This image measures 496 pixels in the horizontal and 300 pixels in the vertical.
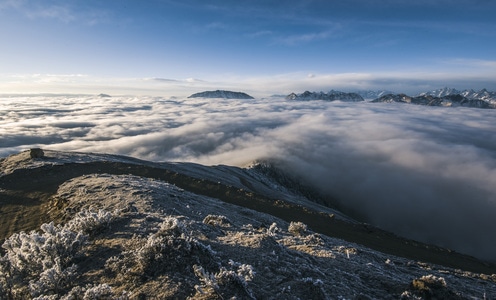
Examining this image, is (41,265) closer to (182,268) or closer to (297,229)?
(182,268)

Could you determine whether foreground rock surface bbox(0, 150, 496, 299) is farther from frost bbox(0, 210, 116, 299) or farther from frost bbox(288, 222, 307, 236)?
frost bbox(288, 222, 307, 236)

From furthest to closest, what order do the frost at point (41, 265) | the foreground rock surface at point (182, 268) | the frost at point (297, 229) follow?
the frost at point (297, 229), the frost at point (41, 265), the foreground rock surface at point (182, 268)

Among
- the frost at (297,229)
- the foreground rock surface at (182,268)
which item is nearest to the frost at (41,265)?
the foreground rock surface at (182,268)

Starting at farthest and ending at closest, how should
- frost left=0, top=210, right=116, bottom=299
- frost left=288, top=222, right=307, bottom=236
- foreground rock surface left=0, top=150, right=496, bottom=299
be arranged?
frost left=288, top=222, right=307, bottom=236, frost left=0, top=210, right=116, bottom=299, foreground rock surface left=0, top=150, right=496, bottom=299

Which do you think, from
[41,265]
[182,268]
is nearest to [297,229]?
[182,268]

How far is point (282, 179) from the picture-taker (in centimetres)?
11500

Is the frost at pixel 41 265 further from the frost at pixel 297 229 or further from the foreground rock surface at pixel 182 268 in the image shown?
the frost at pixel 297 229

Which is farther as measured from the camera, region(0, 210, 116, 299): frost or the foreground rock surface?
region(0, 210, 116, 299): frost

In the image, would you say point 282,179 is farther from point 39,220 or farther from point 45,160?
point 39,220

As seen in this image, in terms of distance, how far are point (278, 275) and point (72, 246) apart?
21.4ft

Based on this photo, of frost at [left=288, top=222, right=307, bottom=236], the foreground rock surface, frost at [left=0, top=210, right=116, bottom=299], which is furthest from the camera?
frost at [left=288, top=222, right=307, bottom=236]

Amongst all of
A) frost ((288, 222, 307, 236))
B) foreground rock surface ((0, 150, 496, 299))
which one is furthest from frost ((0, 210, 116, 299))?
frost ((288, 222, 307, 236))

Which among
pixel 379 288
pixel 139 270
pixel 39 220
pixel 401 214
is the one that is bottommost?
pixel 401 214

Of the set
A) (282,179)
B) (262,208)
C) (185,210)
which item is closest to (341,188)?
(282,179)
